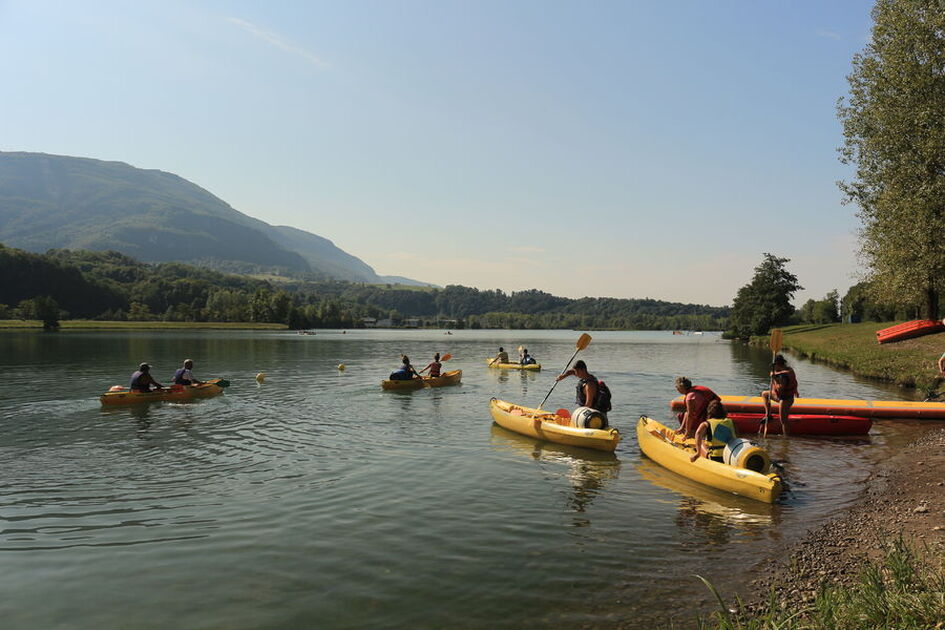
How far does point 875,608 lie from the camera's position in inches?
220

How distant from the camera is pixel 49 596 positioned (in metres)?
7.74

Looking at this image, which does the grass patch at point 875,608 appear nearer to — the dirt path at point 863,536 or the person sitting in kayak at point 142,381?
the dirt path at point 863,536

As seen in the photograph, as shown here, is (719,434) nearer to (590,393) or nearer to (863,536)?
(863,536)

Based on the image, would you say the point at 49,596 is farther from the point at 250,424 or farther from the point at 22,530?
the point at 250,424

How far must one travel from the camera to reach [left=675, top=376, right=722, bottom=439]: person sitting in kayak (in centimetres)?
1427

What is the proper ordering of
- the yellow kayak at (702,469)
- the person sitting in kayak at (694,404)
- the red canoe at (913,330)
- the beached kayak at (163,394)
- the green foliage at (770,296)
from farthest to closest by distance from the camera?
the green foliage at (770,296) < the red canoe at (913,330) < the beached kayak at (163,394) < the person sitting in kayak at (694,404) < the yellow kayak at (702,469)

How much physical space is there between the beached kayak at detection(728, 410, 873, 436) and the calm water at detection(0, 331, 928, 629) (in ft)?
3.06

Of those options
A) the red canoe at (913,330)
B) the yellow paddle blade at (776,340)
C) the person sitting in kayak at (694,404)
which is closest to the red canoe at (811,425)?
the yellow paddle blade at (776,340)

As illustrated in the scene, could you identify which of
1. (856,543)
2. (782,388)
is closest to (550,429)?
(782,388)

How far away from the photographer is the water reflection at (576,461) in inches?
491

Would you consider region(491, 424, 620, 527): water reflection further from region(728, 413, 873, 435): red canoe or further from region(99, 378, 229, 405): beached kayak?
region(99, 378, 229, 405): beached kayak

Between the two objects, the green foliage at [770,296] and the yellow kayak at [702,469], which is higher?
the green foliage at [770,296]

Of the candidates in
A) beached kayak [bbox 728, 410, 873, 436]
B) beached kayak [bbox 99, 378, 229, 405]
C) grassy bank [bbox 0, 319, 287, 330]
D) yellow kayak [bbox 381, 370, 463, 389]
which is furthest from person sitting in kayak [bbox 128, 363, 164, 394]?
grassy bank [bbox 0, 319, 287, 330]

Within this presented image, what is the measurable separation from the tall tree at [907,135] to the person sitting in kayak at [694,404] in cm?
2237
